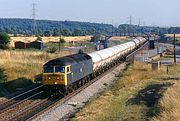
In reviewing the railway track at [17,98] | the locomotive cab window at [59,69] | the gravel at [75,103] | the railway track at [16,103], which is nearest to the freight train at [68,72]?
the locomotive cab window at [59,69]

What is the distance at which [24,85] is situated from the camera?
3728 centimetres

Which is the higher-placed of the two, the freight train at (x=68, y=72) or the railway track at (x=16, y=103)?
the freight train at (x=68, y=72)

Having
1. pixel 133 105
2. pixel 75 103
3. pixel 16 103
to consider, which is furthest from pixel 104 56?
pixel 133 105

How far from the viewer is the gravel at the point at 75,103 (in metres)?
24.1

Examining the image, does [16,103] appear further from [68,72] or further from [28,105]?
[68,72]

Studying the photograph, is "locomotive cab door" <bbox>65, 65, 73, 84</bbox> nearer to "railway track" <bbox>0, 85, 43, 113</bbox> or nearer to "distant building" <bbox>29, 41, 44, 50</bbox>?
"railway track" <bbox>0, 85, 43, 113</bbox>

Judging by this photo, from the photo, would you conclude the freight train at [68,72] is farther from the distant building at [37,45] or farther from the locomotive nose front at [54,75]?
the distant building at [37,45]

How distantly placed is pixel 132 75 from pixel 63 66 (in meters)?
15.8

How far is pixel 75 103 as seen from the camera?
92.5 feet

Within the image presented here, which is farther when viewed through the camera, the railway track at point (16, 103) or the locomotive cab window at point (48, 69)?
the locomotive cab window at point (48, 69)

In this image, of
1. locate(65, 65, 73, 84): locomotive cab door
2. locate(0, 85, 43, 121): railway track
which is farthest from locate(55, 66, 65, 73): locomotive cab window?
locate(0, 85, 43, 121): railway track

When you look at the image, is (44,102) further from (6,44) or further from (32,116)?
(6,44)

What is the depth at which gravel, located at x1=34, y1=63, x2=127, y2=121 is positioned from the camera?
24069 millimetres

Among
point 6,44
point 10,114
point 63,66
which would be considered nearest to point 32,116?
point 10,114
